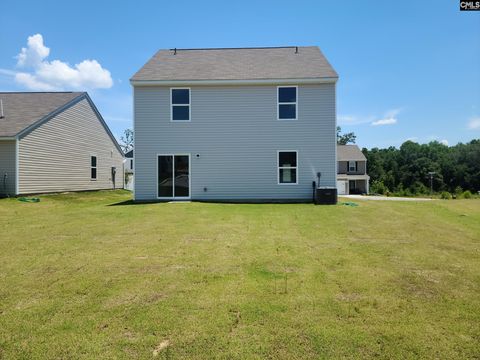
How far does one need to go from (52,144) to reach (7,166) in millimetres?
2823

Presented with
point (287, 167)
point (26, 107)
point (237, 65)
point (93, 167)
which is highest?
point (237, 65)

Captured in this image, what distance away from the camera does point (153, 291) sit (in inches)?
146

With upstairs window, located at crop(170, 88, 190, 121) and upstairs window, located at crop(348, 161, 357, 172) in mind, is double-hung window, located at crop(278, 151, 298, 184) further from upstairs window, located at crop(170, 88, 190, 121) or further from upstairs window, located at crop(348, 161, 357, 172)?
upstairs window, located at crop(348, 161, 357, 172)

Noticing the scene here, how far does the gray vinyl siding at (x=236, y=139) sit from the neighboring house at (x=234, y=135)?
1.8 inches

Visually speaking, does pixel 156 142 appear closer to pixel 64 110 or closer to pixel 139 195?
pixel 139 195

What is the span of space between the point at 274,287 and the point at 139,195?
11554mm

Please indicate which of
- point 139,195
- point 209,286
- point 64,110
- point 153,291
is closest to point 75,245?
point 153,291

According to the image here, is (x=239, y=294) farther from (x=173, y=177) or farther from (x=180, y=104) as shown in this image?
(x=180, y=104)

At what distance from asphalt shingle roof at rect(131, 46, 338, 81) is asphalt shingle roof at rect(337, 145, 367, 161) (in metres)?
23.5

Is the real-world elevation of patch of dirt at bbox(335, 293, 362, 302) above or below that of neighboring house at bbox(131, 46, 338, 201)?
below

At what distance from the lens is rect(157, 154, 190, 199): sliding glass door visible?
14047 mm

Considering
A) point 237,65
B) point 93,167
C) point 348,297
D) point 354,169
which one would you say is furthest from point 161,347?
point 354,169

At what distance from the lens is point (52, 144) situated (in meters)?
17.1

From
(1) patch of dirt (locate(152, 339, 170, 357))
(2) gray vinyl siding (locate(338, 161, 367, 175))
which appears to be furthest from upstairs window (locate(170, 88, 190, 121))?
(2) gray vinyl siding (locate(338, 161, 367, 175))
